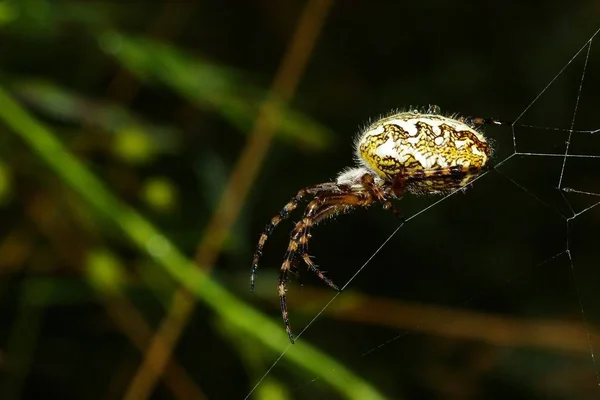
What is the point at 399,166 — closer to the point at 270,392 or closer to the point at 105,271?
the point at 270,392

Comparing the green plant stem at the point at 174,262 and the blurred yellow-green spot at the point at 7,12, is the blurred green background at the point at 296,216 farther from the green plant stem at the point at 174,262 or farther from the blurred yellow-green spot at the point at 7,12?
the green plant stem at the point at 174,262

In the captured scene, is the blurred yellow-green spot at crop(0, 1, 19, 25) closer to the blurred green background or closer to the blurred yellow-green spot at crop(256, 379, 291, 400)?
the blurred green background

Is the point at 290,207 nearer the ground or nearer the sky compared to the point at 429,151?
nearer the ground

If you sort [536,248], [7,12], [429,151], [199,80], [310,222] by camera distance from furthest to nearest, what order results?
[536,248] < [199,80] < [7,12] < [310,222] < [429,151]

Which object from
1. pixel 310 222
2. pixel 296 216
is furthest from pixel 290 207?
pixel 296 216

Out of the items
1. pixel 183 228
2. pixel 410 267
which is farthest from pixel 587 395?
pixel 183 228

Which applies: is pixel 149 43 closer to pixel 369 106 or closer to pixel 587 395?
pixel 369 106
